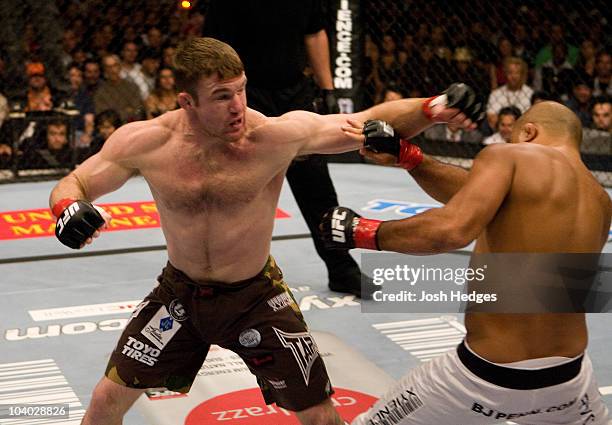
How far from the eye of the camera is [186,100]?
7.86 feet

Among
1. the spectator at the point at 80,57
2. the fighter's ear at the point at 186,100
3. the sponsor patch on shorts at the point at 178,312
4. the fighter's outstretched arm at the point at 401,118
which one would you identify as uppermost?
the fighter's ear at the point at 186,100

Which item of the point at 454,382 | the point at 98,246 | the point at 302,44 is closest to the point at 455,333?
the point at 302,44

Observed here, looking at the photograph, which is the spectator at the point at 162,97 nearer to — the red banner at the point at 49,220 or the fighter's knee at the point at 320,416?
the red banner at the point at 49,220

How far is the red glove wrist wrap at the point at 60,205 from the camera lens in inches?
92.3

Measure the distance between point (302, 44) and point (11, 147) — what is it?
325 centimetres

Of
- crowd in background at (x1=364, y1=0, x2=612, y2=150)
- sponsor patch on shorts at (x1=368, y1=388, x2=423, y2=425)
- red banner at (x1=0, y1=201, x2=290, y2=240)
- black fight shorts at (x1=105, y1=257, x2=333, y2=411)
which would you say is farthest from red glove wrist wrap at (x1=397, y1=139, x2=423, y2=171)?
crowd in background at (x1=364, y1=0, x2=612, y2=150)

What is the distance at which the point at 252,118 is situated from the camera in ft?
8.16

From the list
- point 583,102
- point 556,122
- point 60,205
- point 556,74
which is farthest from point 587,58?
point 60,205

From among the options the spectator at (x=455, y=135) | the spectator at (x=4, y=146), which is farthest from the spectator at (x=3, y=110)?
the spectator at (x=455, y=135)

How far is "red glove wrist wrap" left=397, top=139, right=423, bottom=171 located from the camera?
2.46 m

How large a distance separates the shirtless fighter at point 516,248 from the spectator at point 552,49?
5850 mm

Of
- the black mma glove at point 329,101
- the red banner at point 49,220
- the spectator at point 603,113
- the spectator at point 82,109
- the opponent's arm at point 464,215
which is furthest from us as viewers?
the spectator at point 82,109

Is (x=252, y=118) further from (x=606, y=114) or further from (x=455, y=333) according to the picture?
(x=606, y=114)

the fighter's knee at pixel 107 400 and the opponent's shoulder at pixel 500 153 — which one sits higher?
the opponent's shoulder at pixel 500 153
